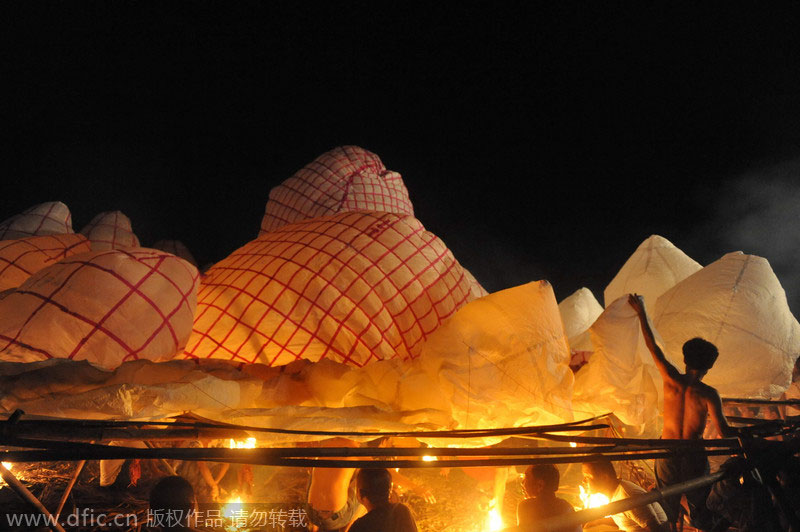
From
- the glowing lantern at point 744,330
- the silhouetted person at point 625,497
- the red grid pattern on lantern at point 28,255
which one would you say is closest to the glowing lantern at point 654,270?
the glowing lantern at point 744,330

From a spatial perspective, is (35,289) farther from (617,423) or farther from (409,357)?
(617,423)

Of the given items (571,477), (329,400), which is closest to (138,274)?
(329,400)

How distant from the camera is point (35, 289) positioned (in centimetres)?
283

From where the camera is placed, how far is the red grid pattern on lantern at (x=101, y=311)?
267 cm

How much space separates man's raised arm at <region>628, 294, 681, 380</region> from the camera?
3012mm

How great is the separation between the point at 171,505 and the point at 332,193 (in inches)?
161

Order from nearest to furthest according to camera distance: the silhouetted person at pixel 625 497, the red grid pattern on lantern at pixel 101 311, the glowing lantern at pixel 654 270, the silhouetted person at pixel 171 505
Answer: the silhouetted person at pixel 171 505 < the red grid pattern on lantern at pixel 101 311 < the silhouetted person at pixel 625 497 < the glowing lantern at pixel 654 270

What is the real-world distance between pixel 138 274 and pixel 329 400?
5.41 ft

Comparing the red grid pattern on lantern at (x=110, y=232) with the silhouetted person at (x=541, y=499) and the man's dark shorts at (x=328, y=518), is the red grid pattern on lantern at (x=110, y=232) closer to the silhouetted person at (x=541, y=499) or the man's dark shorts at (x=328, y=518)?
the man's dark shorts at (x=328, y=518)

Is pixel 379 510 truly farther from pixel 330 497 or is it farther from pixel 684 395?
pixel 684 395

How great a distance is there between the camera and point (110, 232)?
5.96m

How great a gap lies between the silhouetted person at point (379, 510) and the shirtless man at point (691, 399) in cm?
204

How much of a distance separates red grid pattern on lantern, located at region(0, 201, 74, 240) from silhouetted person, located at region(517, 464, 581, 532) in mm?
6022

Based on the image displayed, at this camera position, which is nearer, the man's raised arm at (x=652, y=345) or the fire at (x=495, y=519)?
the man's raised arm at (x=652, y=345)
